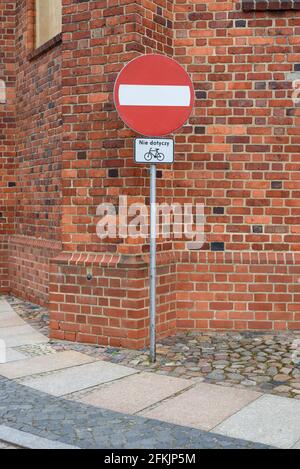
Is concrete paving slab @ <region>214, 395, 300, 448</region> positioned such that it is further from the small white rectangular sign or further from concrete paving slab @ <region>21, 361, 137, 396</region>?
the small white rectangular sign

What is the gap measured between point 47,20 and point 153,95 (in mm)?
3897

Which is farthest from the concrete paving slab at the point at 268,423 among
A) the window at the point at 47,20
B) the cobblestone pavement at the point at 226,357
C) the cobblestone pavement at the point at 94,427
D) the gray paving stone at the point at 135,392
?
the window at the point at 47,20

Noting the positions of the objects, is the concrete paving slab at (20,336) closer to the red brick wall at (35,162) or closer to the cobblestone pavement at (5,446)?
the red brick wall at (35,162)

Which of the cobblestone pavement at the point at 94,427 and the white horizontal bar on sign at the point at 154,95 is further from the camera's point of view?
the white horizontal bar on sign at the point at 154,95

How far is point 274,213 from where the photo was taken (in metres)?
6.32

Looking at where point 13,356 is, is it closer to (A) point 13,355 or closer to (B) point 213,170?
(A) point 13,355

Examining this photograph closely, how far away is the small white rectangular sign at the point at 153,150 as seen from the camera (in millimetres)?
5043

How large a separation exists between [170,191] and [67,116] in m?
1.46

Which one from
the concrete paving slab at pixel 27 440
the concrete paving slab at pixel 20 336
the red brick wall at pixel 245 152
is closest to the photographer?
the concrete paving slab at pixel 27 440

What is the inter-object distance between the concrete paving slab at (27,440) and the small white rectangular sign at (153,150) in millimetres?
2584

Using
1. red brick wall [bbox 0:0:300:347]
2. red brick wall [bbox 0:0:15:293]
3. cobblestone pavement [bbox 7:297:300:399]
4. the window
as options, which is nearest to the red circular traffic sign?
red brick wall [bbox 0:0:300:347]

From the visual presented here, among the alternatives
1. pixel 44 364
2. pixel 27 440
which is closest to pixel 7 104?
pixel 44 364

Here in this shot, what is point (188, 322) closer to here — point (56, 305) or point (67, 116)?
point (56, 305)
